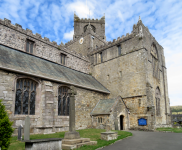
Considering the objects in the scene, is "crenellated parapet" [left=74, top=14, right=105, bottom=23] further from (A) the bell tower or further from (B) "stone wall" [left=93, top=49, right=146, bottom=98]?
(B) "stone wall" [left=93, top=49, right=146, bottom=98]

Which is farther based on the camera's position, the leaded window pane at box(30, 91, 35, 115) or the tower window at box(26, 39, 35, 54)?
the tower window at box(26, 39, 35, 54)

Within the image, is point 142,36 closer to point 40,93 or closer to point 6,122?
point 40,93

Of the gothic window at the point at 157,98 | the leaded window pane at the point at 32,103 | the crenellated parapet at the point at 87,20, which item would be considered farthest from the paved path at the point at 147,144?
the crenellated parapet at the point at 87,20

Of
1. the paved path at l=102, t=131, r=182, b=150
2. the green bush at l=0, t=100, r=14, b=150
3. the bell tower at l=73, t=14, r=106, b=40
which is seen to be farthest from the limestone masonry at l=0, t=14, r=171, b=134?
the paved path at l=102, t=131, r=182, b=150

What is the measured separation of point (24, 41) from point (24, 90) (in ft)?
21.2

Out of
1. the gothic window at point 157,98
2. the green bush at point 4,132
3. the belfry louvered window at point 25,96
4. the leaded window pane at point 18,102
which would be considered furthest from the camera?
the gothic window at point 157,98

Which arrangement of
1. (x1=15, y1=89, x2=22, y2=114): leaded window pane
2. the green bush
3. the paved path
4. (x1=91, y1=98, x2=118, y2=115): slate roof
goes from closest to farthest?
1. the green bush
2. the paved path
3. (x1=15, y1=89, x2=22, y2=114): leaded window pane
4. (x1=91, y1=98, x2=118, y2=115): slate roof

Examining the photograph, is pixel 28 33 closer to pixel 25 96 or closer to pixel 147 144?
pixel 25 96

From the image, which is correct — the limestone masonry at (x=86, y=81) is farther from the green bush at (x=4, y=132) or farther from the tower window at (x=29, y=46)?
the green bush at (x=4, y=132)

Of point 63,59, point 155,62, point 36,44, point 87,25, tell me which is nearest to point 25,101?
point 36,44

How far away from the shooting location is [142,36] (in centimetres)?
2130

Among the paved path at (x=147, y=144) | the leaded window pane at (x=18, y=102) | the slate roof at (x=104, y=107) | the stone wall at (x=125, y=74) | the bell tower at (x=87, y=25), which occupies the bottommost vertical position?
the paved path at (x=147, y=144)

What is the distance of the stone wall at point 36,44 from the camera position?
1608cm

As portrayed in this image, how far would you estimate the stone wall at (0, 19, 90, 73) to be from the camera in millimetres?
16077
